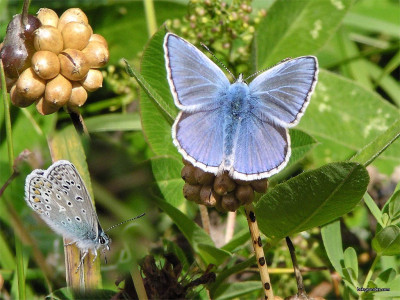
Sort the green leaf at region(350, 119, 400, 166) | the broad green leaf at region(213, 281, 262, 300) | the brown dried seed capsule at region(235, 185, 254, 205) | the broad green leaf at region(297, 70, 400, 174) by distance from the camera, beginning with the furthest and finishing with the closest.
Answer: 1. the broad green leaf at region(297, 70, 400, 174)
2. the broad green leaf at region(213, 281, 262, 300)
3. the green leaf at region(350, 119, 400, 166)
4. the brown dried seed capsule at region(235, 185, 254, 205)

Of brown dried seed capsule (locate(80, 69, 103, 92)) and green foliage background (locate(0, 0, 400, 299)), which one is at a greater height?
brown dried seed capsule (locate(80, 69, 103, 92))

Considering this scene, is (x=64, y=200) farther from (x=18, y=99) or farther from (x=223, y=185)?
(x=223, y=185)

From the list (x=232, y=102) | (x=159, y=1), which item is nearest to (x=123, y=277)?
(x=232, y=102)

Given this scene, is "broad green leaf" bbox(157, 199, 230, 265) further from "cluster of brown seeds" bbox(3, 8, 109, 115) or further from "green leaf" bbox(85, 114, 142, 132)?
"green leaf" bbox(85, 114, 142, 132)

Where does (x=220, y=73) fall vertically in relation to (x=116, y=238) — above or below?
above

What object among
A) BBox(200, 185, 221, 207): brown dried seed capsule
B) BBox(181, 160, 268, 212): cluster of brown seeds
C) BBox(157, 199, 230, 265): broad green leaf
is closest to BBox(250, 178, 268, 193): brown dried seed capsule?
BBox(181, 160, 268, 212): cluster of brown seeds

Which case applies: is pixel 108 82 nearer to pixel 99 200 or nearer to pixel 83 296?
pixel 99 200

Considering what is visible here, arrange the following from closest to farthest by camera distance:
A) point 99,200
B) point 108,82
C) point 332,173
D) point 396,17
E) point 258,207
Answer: point 332,173 < point 258,207 < point 99,200 < point 108,82 < point 396,17
